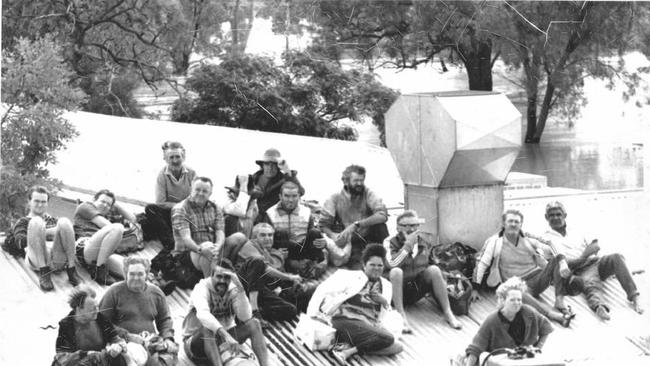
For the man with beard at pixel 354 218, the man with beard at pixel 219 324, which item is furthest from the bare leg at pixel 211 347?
the man with beard at pixel 354 218

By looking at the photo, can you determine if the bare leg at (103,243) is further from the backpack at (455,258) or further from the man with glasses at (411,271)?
the backpack at (455,258)

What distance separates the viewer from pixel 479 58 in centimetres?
2378

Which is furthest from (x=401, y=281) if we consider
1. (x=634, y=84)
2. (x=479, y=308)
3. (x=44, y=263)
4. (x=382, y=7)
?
(x=634, y=84)

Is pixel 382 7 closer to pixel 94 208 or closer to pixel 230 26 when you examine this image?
pixel 230 26

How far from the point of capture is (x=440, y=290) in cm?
1258

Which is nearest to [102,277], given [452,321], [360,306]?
[360,306]

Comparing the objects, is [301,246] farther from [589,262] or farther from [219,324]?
[589,262]

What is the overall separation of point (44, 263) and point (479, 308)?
390 cm

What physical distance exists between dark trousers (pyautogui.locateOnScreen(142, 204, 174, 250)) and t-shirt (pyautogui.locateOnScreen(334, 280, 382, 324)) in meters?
1.85

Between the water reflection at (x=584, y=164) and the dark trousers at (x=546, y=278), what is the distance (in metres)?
9.81

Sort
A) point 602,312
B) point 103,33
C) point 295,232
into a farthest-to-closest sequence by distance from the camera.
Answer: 1. point 103,33
2. point 602,312
3. point 295,232

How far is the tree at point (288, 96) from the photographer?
2622 centimetres

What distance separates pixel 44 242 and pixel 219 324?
6.80ft

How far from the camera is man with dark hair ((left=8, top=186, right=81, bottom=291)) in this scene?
11.7m
